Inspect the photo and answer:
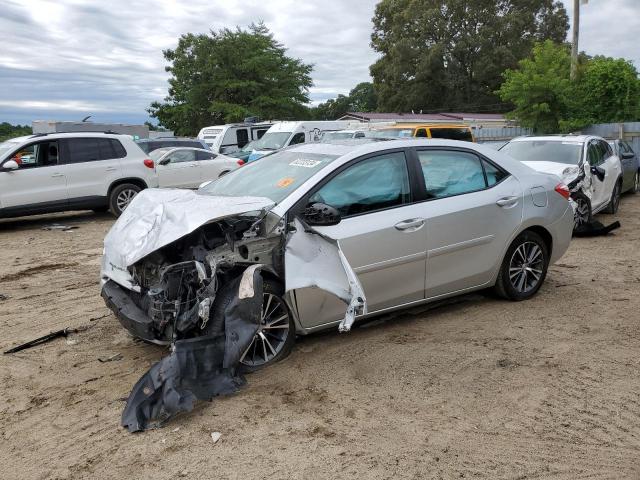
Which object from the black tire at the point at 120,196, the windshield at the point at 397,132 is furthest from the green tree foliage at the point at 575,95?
the black tire at the point at 120,196

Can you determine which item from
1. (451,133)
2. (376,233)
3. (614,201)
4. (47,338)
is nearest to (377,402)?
(376,233)

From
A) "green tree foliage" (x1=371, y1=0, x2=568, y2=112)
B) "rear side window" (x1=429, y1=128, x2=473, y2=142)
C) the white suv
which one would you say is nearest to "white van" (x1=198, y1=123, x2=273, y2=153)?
"rear side window" (x1=429, y1=128, x2=473, y2=142)

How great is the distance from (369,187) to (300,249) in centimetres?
101

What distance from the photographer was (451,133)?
18969 millimetres

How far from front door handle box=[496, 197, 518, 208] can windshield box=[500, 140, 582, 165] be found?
5.43 m

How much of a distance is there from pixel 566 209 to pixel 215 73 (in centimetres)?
3665

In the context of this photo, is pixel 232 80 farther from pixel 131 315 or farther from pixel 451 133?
pixel 131 315

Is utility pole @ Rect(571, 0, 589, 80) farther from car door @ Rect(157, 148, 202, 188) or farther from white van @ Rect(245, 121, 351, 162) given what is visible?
car door @ Rect(157, 148, 202, 188)

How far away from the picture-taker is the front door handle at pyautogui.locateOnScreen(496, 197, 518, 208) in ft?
18.7

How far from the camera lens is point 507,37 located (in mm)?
47125

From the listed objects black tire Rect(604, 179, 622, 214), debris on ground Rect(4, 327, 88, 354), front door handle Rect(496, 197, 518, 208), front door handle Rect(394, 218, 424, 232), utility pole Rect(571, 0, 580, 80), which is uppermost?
utility pole Rect(571, 0, 580, 80)

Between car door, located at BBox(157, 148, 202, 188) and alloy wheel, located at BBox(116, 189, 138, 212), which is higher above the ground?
car door, located at BBox(157, 148, 202, 188)

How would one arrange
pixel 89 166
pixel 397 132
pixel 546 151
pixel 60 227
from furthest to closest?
pixel 397 132, pixel 89 166, pixel 60 227, pixel 546 151

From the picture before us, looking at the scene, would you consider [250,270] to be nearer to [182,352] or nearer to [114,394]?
[182,352]
